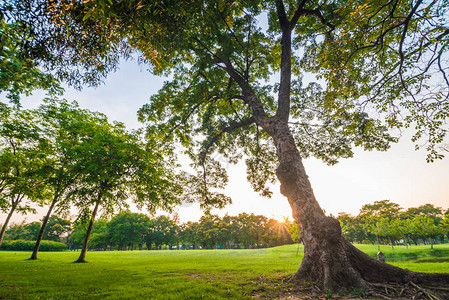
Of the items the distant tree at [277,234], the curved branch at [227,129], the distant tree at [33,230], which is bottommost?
the distant tree at [277,234]

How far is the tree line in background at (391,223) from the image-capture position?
35.1 meters

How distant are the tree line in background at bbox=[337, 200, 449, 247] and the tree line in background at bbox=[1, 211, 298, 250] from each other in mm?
25451

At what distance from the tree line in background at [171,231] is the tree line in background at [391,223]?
83.5 feet

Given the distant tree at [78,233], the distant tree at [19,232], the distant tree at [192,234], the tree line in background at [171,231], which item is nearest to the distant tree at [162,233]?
the tree line in background at [171,231]

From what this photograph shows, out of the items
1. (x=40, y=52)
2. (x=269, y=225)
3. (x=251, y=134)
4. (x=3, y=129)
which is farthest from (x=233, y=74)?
(x=269, y=225)

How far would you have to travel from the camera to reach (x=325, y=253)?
5203 millimetres

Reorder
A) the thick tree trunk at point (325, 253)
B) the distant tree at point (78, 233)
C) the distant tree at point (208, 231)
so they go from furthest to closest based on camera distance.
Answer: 1. the distant tree at point (208, 231)
2. the distant tree at point (78, 233)
3. the thick tree trunk at point (325, 253)

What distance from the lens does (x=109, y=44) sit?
4.44 m

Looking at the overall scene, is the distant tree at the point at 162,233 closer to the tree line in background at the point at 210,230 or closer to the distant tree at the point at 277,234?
the tree line in background at the point at 210,230

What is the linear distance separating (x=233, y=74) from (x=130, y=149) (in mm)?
8416

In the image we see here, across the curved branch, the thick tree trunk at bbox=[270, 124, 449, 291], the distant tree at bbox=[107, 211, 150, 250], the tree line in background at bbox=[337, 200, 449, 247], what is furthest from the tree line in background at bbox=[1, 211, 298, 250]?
the thick tree trunk at bbox=[270, 124, 449, 291]

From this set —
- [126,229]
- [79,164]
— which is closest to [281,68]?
[79,164]

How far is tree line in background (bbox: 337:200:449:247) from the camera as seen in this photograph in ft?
115

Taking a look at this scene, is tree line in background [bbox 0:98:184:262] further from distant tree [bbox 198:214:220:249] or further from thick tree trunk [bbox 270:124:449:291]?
distant tree [bbox 198:214:220:249]
